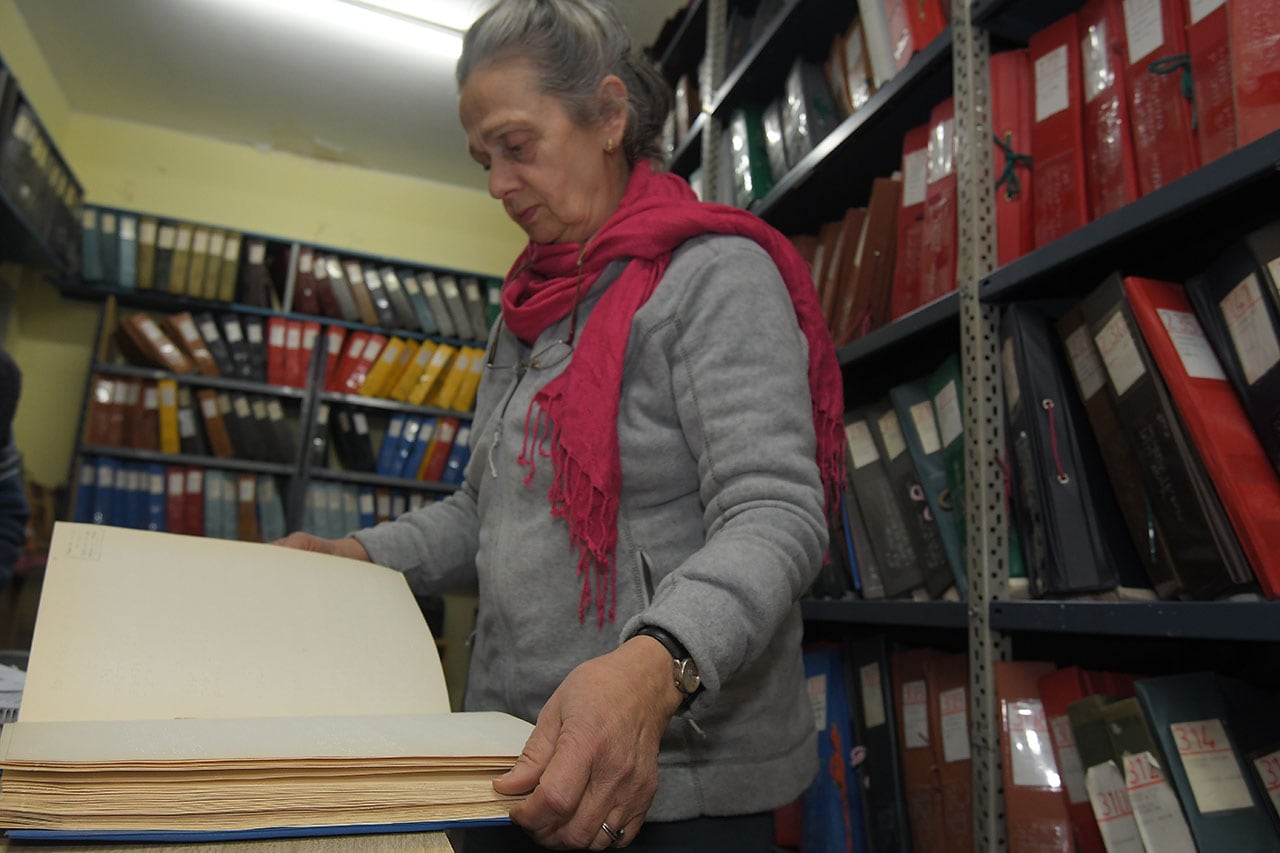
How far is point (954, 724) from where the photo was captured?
1.31m

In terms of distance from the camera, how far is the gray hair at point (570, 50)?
991mm

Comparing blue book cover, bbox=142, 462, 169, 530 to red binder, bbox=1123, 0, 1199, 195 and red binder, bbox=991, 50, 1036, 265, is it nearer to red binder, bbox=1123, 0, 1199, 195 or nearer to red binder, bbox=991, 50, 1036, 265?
red binder, bbox=991, 50, 1036, 265

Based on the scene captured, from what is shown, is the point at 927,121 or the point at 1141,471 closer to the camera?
the point at 1141,471

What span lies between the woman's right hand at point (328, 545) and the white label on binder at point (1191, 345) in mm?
906

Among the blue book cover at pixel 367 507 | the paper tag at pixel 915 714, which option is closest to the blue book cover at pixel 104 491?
the blue book cover at pixel 367 507

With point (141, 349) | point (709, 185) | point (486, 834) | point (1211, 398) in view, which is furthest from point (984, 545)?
point (141, 349)

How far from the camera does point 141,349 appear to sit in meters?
3.86

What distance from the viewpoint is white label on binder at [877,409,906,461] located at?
1435 millimetres

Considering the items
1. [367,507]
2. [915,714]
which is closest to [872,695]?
[915,714]

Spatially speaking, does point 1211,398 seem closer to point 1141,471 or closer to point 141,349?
point 1141,471

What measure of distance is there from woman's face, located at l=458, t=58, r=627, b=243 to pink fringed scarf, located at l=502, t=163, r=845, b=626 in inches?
1.3

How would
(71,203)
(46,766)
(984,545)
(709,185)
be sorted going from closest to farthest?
(46,766), (984,545), (709,185), (71,203)

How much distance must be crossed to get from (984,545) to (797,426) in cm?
50

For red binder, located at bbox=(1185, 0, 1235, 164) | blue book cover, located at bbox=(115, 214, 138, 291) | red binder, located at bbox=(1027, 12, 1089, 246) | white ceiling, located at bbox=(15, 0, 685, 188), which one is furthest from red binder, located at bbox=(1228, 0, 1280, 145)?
blue book cover, located at bbox=(115, 214, 138, 291)
